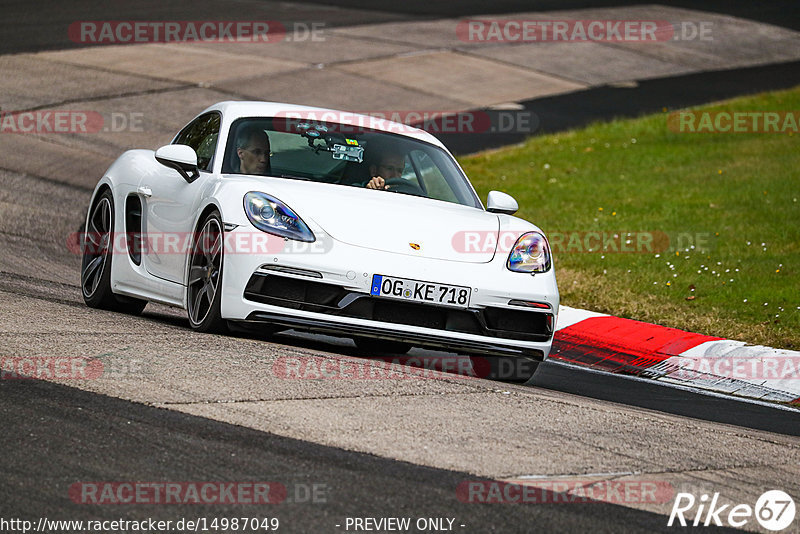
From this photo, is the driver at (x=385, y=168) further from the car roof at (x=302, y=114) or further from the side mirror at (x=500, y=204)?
the side mirror at (x=500, y=204)

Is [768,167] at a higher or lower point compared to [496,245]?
lower

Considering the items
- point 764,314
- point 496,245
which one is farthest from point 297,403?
point 764,314

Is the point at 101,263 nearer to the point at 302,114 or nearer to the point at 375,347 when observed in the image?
the point at 302,114

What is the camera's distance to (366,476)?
4.60 metres

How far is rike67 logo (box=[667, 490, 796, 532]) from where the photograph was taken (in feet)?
14.9

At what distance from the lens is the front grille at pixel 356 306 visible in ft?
21.9

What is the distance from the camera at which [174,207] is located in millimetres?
7805

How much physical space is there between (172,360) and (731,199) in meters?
9.54

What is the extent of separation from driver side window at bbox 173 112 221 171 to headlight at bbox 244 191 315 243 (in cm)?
102

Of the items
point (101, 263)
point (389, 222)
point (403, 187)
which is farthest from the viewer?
point (101, 263)

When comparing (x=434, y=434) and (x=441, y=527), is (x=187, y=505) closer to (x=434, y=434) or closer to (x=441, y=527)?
(x=441, y=527)

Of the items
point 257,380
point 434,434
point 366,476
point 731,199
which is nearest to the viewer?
point 366,476

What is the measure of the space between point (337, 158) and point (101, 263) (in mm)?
1962

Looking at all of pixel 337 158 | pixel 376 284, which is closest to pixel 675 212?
pixel 337 158
